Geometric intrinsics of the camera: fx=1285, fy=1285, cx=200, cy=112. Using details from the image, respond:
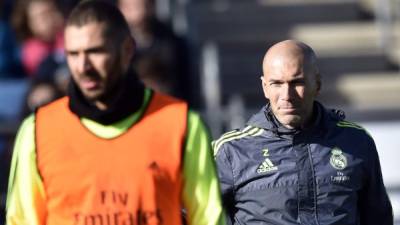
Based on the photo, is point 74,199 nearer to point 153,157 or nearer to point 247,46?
point 153,157

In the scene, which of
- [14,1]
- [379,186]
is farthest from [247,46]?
[379,186]

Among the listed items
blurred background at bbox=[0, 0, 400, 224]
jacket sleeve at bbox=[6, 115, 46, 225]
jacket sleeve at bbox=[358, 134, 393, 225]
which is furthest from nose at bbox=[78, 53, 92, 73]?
blurred background at bbox=[0, 0, 400, 224]

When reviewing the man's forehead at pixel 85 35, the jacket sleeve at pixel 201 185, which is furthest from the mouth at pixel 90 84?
the jacket sleeve at pixel 201 185

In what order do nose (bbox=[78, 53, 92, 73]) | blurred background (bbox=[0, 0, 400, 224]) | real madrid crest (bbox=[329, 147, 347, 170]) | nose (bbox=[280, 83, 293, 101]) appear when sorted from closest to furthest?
nose (bbox=[78, 53, 92, 73]) < nose (bbox=[280, 83, 293, 101]) < real madrid crest (bbox=[329, 147, 347, 170]) < blurred background (bbox=[0, 0, 400, 224])

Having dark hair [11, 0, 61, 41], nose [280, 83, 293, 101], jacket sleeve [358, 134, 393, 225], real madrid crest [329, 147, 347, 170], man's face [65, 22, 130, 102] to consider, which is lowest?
dark hair [11, 0, 61, 41]

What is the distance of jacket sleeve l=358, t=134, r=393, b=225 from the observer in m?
5.79

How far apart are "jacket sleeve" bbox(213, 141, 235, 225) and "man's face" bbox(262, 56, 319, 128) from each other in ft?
1.08

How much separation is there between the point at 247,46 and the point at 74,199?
7637 mm

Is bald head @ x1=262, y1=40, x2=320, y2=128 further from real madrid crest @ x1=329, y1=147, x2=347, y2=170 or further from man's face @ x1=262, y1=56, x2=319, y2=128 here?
real madrid crest @ x1=329, y1=147, x2=347, y2=170

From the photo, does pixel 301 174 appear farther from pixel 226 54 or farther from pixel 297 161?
pixel 226 54

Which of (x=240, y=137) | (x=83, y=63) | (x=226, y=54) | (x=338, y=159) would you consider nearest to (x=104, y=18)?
(x=83, y=63)

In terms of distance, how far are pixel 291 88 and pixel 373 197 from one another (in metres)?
0.66

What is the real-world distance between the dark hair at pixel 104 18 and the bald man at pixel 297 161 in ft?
2.34

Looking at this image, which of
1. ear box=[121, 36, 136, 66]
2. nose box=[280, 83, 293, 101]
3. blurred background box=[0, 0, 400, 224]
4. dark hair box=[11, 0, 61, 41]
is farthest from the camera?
dark hair box=[11, 0, 61, 41]
